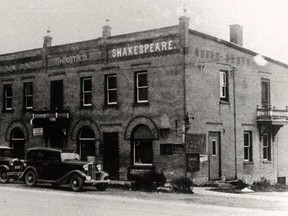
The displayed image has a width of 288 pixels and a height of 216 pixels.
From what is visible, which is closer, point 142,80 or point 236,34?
point 142,80

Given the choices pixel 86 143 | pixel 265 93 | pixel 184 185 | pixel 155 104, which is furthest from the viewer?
pixel 265 93

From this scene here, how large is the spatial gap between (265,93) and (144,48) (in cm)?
903

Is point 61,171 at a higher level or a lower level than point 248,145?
lower

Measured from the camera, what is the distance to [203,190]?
68.3 feet

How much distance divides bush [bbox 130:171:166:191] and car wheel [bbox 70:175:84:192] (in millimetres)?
2517

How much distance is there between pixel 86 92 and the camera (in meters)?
27.1

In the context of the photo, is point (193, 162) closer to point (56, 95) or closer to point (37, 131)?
point (56, 95)

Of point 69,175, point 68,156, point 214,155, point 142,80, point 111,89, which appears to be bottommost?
point 69,175

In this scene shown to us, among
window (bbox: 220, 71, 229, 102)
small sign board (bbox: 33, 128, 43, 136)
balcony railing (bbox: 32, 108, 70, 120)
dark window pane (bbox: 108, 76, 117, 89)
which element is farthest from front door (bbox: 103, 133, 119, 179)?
window (bbox: 220, 71, 229, 102)

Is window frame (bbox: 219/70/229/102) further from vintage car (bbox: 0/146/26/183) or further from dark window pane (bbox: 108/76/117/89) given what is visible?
vintage car (bbox: 0/146/26/183)

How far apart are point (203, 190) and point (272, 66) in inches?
484

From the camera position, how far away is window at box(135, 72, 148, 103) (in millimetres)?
24750

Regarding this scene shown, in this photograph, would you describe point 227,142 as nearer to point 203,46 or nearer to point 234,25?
point 203,46

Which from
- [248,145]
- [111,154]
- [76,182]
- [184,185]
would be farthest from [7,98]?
[184,185]
